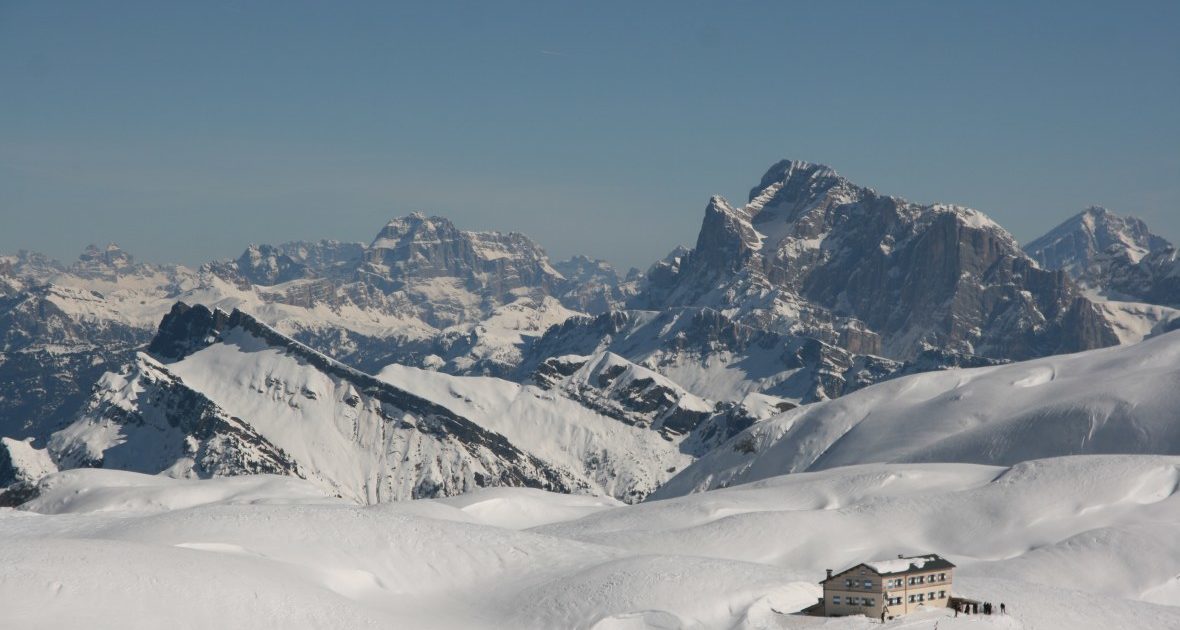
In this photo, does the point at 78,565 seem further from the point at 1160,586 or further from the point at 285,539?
the point at 1160,586

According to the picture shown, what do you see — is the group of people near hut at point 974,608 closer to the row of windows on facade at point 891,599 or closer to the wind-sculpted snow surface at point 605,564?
the wind-sculpted snow surface at point 605,564

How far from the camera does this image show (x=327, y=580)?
118375mm

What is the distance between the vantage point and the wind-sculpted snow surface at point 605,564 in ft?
334

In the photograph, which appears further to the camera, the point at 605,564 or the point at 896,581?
the point at 605,564

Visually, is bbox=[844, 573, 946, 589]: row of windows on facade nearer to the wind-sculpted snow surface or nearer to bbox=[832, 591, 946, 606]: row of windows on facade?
bbox=[832, 591, 946, 606]: row of windows on facade

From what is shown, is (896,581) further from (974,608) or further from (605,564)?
(605,564)

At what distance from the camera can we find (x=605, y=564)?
12738 cm

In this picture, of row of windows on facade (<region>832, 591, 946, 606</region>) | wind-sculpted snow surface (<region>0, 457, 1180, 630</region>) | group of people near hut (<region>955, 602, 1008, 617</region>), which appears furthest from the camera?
group of people near hut (<region>955, 602, 1008, 617</region>)

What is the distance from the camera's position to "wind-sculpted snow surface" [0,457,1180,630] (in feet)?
334

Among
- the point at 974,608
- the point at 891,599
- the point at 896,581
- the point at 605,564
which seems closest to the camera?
the point at 891,599

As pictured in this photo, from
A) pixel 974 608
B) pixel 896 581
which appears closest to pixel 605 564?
pixel 896 581

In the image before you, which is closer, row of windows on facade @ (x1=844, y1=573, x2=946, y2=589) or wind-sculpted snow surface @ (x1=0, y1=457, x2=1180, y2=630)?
row of windows on facade @ (x1=844, y1=573, x2=946, y2=589)

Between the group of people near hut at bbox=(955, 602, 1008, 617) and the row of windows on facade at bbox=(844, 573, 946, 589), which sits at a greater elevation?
the row of windows on facade at bbox=(844, 573, 946, 589)

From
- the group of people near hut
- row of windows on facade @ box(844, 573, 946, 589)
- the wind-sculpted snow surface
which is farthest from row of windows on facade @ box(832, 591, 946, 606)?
the group of people near hut
